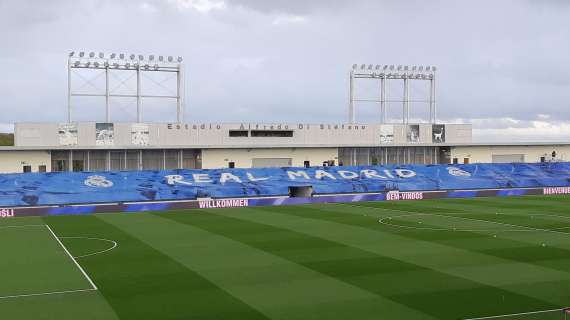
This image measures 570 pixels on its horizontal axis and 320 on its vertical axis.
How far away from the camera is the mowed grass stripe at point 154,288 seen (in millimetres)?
16703

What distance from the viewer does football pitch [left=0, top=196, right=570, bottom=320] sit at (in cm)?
1709

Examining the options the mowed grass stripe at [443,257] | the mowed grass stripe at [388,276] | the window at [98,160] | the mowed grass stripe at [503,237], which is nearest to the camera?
the mowed grass stripe at [388,276]

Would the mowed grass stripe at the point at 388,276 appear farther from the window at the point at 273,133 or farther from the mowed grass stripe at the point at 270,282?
the window at the point at 273,133

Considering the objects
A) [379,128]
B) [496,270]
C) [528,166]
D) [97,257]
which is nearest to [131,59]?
[379,128]

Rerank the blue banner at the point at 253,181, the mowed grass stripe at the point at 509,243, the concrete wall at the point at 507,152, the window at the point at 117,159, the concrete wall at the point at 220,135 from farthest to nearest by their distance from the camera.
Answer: the concrete wall at the point at 507,152 → the window at the point at 117,159 → the concrete wall at the point at 220,135 → the blue banner at the point at 253,181 → the mowed grass stripe at the point at 509,243

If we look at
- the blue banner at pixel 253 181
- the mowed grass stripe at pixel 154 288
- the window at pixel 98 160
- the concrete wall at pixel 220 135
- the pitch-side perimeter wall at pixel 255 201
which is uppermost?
the concrete wall at pixel 220 135

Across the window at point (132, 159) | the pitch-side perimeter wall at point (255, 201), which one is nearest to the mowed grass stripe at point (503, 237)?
the pitch-side perimeter wall at point (255, 201)

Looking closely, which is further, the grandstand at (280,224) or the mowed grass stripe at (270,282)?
the grandstand at (280,224)

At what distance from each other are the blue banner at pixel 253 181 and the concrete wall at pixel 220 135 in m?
11.6

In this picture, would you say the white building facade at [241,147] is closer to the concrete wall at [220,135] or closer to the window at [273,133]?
the concrete wall at [220,135]

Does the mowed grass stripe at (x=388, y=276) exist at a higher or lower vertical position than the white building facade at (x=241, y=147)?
lower

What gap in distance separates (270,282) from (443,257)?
7.58 m

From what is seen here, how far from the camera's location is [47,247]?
2892 cm

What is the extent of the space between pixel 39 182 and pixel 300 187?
70.0 feet
